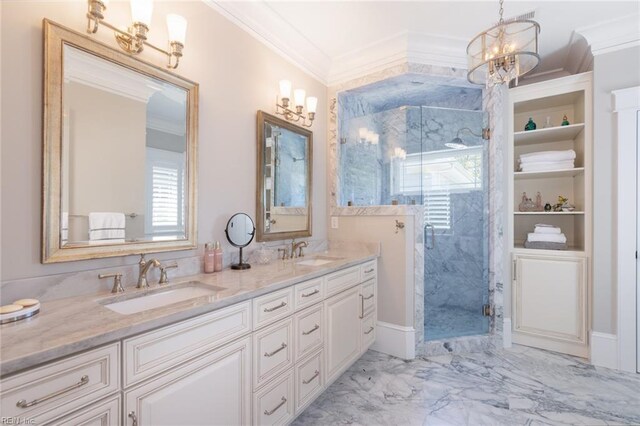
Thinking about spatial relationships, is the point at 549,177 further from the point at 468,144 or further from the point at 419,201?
the point at 419,201

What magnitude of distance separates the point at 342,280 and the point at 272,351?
780mm

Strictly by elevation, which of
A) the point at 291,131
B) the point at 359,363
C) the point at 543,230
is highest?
the point at 291,131

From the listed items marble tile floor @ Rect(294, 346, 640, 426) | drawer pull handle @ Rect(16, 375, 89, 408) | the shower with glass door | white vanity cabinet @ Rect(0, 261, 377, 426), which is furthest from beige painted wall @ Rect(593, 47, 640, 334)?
drawer pull handle @ Rect(16, 375, 89, 408)

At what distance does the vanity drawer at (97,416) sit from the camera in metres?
0.82

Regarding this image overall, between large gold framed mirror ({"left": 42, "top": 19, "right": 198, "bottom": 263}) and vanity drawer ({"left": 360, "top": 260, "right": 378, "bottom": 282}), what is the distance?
1.34 m

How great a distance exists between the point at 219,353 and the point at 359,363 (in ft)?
5.39

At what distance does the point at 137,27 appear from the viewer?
136cm

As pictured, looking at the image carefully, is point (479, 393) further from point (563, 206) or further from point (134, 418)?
point (134, 418)

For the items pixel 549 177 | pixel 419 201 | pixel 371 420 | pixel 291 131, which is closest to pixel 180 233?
pixel 291 131

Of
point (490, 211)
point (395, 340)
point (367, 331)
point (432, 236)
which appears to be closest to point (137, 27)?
point (367, 331)

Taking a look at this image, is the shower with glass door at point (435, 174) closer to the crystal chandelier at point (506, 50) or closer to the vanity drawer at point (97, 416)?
the crystal chandelier at point (506, 50)

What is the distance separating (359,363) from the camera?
2.52 meters

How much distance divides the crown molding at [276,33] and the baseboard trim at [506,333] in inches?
117

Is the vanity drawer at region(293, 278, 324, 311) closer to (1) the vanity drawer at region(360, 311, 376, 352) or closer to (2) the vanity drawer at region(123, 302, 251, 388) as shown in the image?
(2) the vanity drawer at region(123, 302, 251, 388)
